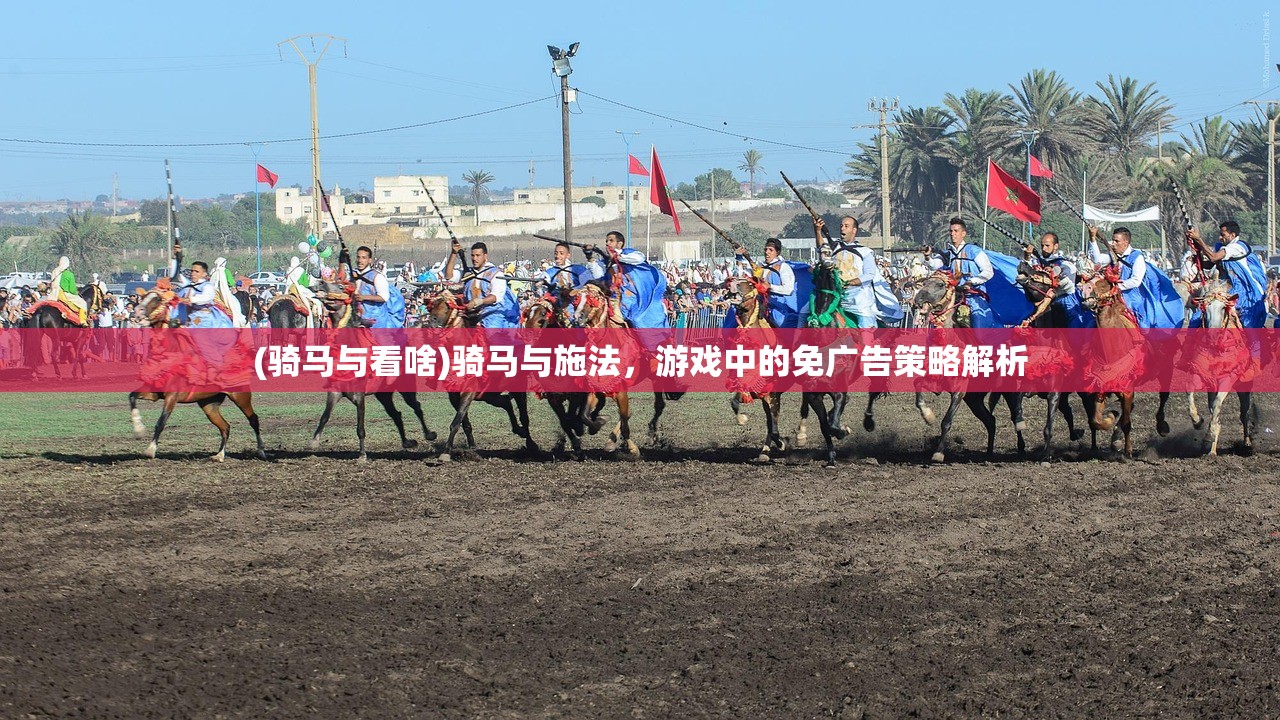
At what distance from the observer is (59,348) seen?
29141 mm

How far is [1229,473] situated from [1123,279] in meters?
2.40

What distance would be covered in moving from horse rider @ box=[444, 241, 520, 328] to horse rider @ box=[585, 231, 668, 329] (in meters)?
1.03

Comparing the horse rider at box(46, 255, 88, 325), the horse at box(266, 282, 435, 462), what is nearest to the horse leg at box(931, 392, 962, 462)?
the horse at box(266, 282, 435, 462)

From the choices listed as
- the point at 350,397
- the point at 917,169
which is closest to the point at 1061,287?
the point at 350,397

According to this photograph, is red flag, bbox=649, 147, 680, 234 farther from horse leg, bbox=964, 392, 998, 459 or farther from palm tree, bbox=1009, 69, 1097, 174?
palm tree, bbox=1009, 69, 1097, 174

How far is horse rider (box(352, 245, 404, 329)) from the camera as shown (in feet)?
52.6

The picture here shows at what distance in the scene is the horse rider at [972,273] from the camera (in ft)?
50.3

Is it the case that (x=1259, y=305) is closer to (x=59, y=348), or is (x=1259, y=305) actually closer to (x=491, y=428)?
(x=491, y=428)

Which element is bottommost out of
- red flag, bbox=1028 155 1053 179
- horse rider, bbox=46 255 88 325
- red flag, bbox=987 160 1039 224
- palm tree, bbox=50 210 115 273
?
horse rider, bbox=46 255 88 325

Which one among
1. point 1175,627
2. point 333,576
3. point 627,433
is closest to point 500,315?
point 627,433

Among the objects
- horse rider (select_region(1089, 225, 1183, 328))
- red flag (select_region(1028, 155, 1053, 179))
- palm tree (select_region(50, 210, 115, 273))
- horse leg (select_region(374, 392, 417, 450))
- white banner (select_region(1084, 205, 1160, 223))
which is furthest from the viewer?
palm tree (select_region(50, 210, 115, 273))

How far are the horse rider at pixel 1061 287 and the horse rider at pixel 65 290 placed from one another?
20.8 meters

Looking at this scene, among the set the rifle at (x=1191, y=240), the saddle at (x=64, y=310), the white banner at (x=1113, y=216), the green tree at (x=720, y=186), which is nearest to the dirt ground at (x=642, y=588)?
the rifle at (x=1191, y=240)

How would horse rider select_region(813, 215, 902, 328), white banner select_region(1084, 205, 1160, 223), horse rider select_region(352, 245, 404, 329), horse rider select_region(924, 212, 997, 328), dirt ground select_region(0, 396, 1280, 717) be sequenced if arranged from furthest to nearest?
white banner select_region(1084, 205, 1160, 223), horse rider select_region(352, 245, 404, 329), horse rider select_region(924, 212, 997, 328), horse rider select_region(813, 215, 902, 328), dirt ground select_region(0, 396, 1280, 717)
